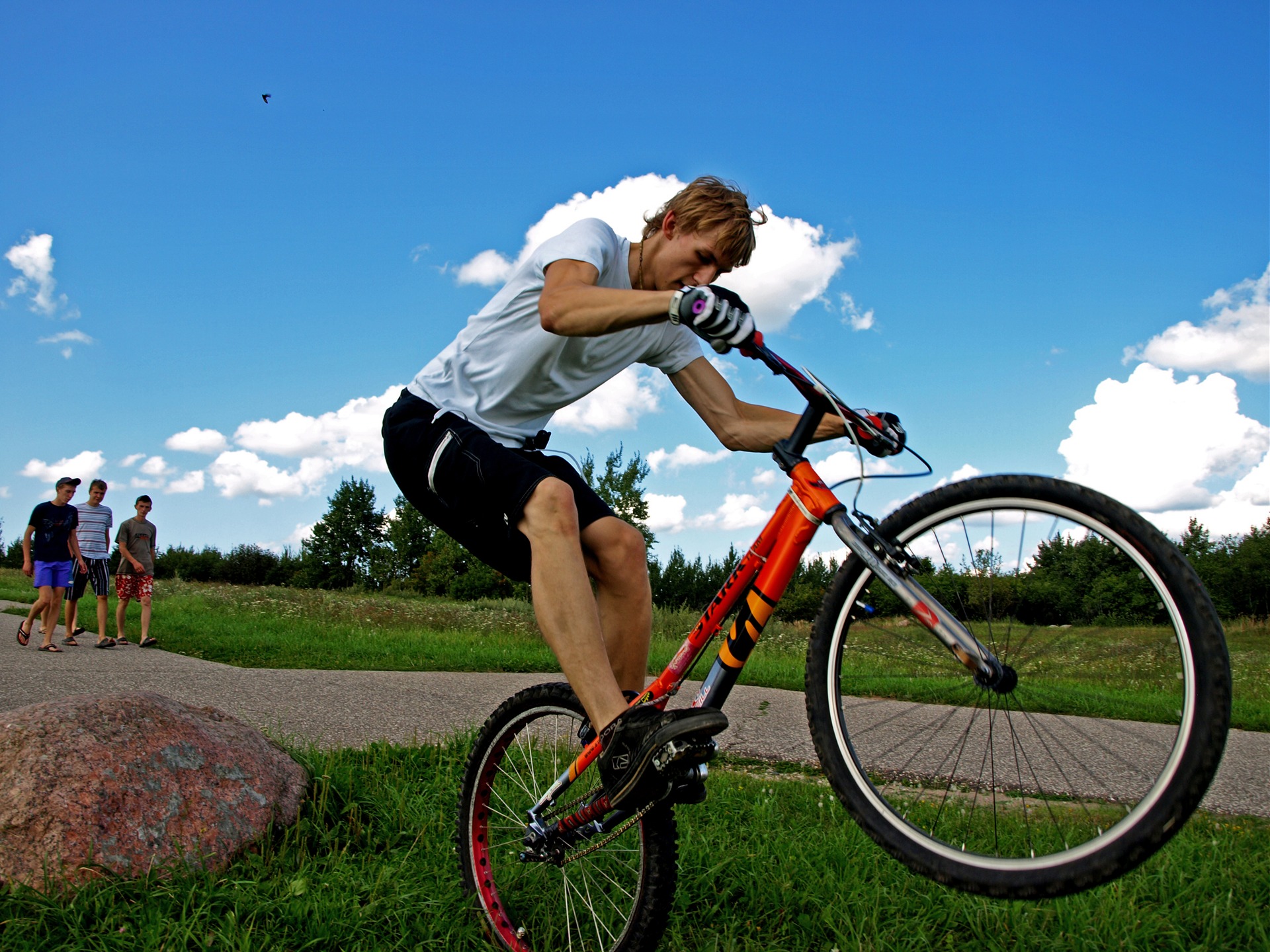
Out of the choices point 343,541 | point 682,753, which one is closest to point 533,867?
point 682,753

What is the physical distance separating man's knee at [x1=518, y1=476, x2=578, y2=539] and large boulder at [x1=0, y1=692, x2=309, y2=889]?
1.71m

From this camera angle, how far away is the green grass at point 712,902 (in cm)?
258

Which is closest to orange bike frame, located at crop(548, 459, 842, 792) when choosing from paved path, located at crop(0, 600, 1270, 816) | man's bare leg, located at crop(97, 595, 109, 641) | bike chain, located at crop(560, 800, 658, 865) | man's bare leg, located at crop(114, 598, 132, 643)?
bike chain, located at crop(560, 800, 658, 865)

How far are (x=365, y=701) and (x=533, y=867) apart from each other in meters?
3.49

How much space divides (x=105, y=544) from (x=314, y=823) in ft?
29.3

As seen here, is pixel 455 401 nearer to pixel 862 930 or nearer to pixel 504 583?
pixel 862 930

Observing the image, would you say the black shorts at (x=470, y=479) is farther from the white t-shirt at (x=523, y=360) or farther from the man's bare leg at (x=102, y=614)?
the man's bare leg at (x=102, y=614)

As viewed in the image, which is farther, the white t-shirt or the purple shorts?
the purple shorts

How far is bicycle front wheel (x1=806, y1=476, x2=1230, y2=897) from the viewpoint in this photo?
1.68 meters

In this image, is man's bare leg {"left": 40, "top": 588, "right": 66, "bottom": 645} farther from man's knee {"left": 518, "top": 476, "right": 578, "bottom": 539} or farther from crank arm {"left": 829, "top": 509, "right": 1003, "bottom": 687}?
crank arm {"left": 829, "top": 509, "right": 1003, "bottom": 687}

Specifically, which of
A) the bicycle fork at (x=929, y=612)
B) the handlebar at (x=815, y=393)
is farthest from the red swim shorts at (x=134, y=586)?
the bicycle fork at (x=929, y=612)

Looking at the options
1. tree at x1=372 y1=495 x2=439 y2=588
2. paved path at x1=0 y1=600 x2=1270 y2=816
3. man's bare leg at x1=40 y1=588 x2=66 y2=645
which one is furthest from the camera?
tree at x1=372 y1=495 x2=439 y2=588

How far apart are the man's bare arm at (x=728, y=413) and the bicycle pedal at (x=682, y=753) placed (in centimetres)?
104

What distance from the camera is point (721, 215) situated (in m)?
2.71
